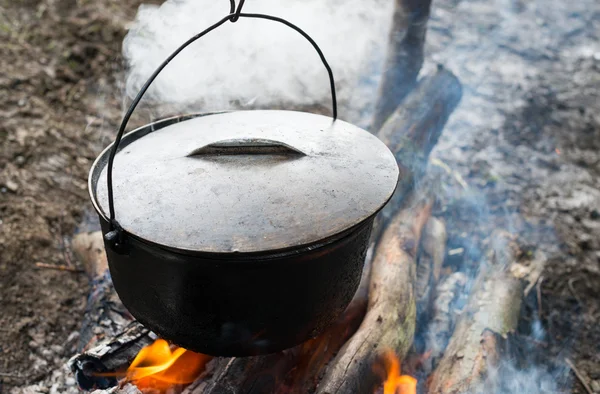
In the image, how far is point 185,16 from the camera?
3824 mm

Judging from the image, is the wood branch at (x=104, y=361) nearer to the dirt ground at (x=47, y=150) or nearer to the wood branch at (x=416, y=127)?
the dirt ground at (x=47, y=150)

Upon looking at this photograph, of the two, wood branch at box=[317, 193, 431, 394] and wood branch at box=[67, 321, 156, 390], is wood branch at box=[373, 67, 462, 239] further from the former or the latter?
wood branch at box=[67, 321, 156, 390]

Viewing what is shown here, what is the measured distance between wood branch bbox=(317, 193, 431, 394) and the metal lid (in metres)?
0.81

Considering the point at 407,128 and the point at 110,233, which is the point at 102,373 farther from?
the point at 407,128

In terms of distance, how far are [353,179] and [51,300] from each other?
221 centimetres

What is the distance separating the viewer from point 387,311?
234 centimetres

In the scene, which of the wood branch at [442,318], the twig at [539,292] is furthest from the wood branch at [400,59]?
the twig at [539,292]

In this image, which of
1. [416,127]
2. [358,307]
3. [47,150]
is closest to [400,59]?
[416,127]

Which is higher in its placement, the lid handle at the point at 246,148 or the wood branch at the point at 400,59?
the lid handle at the point at 246,148

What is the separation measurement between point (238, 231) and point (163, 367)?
3.16 feet

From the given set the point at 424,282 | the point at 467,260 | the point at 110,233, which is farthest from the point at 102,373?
the point at 467,260

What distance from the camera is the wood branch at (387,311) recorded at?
202cm

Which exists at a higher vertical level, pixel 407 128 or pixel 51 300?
pixel 407 128

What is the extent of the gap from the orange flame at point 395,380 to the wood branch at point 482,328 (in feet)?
0.36
